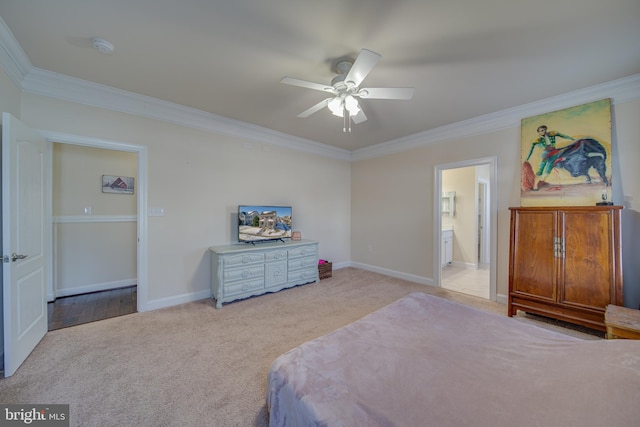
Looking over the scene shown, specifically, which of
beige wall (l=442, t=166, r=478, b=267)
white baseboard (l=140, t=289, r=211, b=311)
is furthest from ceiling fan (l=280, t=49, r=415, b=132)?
beige wall (l=442, t=166, r=478, b=267)

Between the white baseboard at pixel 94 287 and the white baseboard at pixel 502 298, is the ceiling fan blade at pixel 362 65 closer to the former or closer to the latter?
the white baseboard at pixel 502 298

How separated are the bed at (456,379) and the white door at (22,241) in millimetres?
2268

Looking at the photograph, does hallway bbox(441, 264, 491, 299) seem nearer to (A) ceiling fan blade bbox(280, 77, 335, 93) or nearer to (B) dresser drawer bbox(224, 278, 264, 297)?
(B) dresser drawer bbox(224, 278, 264, 297)

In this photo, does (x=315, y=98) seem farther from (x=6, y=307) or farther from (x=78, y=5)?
(x=6, y=307)

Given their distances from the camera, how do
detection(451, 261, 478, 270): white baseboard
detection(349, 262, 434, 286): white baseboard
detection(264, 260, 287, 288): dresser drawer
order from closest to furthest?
detection(264, 260, 287, 288): dresser drawer → detection(349, 262, 434, 286): white baseboard → detection(451, 261, 478, 270): white baseboard

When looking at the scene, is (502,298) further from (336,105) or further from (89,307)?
(89,307)

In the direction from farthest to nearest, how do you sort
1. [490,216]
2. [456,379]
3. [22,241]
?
1. [490,216]
2. [22,241]
3. [456,379]

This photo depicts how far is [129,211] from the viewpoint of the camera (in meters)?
4.10

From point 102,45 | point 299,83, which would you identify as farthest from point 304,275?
point 102,45

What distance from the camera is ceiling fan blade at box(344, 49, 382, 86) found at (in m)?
1.67

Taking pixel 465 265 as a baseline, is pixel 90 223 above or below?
above

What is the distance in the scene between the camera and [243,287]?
11.2ft

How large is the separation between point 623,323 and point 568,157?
187cm

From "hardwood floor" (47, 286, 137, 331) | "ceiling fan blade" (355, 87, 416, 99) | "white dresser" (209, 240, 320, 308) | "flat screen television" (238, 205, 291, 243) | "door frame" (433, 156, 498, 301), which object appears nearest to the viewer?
"ceiling fan blade" (355, 87, 416, 99)
